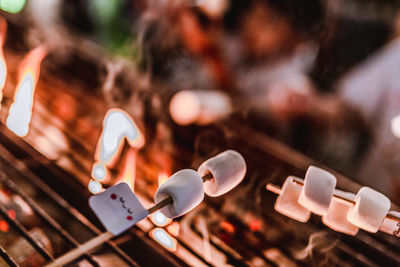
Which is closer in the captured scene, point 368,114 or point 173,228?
point 173,228

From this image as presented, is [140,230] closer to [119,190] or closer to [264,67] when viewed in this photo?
[119,190]

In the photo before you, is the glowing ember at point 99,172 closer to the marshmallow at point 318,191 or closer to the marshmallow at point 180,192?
the marshmallow at point 180,192

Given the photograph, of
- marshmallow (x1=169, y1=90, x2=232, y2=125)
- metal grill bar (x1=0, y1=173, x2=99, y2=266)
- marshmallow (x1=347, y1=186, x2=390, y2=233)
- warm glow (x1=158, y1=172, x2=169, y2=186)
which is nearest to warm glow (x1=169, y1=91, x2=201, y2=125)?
marshmallow (x1=169, y1=90, x2=232, y2=125)

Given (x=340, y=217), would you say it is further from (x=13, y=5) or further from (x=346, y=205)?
(x=13, y=5)

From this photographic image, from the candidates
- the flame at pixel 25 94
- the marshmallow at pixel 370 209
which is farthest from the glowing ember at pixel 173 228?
the flame at pixel 25 94


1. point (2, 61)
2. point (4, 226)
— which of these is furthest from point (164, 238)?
point (2, 61)

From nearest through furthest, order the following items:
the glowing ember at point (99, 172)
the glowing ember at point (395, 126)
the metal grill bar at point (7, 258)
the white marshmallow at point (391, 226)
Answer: the metal grill bar at point (7, 258) → the white marshmallow at point (391, 226) → the glowing ember at point (99, 172) → the glowing ember at point (395, 126)

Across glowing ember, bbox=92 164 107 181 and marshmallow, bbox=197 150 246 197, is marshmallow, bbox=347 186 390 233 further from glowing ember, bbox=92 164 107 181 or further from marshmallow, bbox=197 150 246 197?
glowing ember, bbox=92 164 107 181
